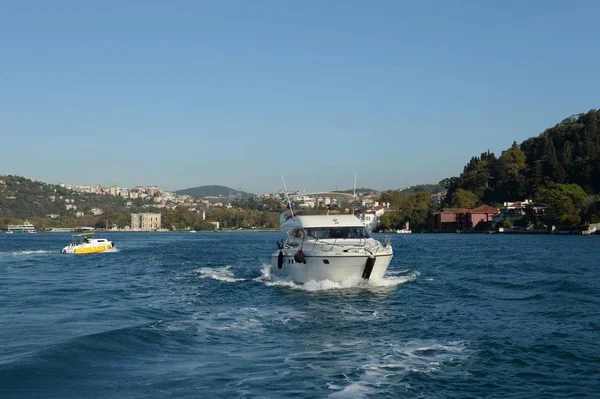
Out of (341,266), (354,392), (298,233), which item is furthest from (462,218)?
(354,392)

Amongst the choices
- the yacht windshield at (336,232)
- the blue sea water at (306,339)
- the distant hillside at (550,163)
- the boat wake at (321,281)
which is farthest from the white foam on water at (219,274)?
the distant hillside at (550,163)

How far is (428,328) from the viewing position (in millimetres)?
20188

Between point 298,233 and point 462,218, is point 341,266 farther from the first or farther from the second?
point 462,218

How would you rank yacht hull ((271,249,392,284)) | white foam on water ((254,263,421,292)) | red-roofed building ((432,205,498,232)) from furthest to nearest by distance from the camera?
red-roofed building ((432,205,498,232)), white foam on water ((254,263,421,292)), yacht hull ((271,249,392,284))

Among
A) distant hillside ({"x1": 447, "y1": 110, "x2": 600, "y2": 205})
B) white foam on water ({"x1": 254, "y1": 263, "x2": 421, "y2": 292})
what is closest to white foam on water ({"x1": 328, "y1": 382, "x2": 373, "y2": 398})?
white foam on water ({"x1": 254, "y1": 263, "x2": 421, "y2": 292})

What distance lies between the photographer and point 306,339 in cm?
1859

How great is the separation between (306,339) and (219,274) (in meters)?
22.6

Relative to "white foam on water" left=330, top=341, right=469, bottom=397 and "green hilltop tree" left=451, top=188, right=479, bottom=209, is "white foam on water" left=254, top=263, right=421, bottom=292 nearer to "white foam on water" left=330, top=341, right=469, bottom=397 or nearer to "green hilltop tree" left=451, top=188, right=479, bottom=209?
"white foam on water" left=330, top=341, right=469, bottom=397

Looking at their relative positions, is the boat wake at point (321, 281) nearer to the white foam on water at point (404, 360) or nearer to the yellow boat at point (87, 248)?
the white foam on water at point (404, 360)

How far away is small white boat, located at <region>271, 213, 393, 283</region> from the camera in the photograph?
96.7 feet

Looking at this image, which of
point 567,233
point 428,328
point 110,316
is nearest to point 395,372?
point 428,328

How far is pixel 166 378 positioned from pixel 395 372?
15.0 ft

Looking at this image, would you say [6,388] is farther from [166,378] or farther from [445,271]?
[445,271]

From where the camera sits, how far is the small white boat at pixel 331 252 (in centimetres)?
2947
